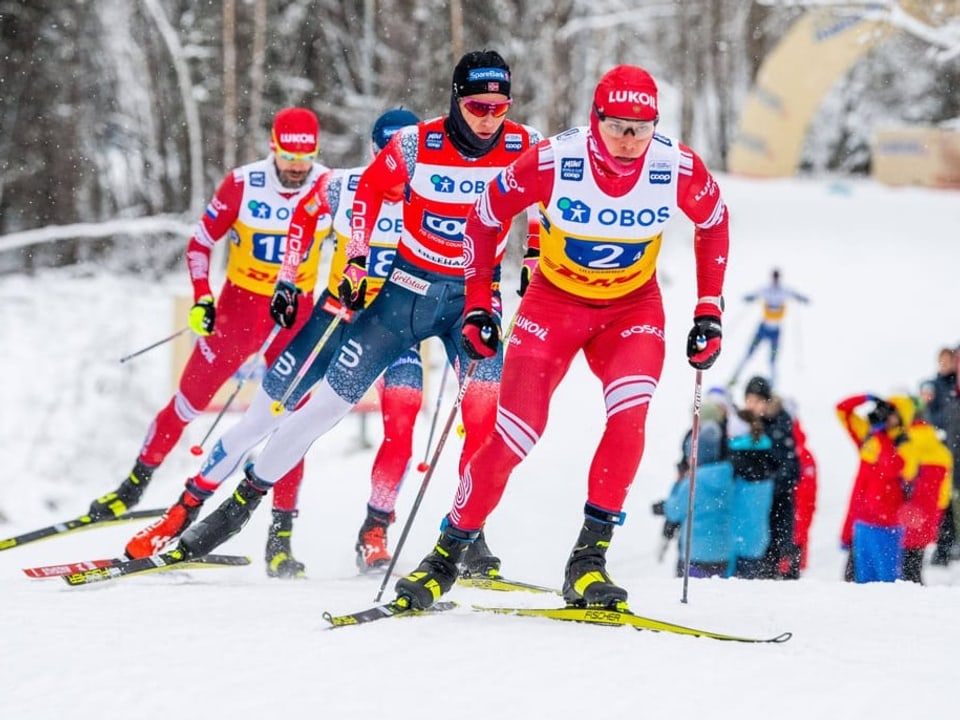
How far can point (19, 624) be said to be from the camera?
4227 millimetres

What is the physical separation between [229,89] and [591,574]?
17051 millimetres

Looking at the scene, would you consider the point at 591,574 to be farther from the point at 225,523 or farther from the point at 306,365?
the point at 306,365

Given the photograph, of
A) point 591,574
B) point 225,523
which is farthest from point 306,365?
point 591,574

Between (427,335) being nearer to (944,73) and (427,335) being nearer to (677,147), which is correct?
(677,147)

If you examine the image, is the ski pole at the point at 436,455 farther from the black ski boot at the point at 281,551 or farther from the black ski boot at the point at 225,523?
the black ski boot at the point at 281,551

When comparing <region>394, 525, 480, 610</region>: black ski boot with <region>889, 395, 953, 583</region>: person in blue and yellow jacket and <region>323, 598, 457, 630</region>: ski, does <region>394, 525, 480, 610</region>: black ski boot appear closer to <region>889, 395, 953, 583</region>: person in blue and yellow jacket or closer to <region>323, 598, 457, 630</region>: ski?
<region>323, 598, 457, 630</region>: ski

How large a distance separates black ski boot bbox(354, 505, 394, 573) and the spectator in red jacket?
9.37ft

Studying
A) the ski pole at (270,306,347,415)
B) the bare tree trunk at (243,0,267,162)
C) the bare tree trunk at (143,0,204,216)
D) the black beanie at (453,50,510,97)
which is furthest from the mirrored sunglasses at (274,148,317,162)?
the bare tree trunk at (143,0,204,216)

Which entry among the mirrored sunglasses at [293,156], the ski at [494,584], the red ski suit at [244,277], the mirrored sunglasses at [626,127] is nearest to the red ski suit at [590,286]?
the mirrored sunglasses at [626,127]

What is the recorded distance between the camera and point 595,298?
461 cm

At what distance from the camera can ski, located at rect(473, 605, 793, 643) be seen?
3988 mm

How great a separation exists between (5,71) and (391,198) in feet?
56.4

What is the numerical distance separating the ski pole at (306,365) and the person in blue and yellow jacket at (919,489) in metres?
3.68

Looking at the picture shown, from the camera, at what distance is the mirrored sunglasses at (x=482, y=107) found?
16.6 feet
